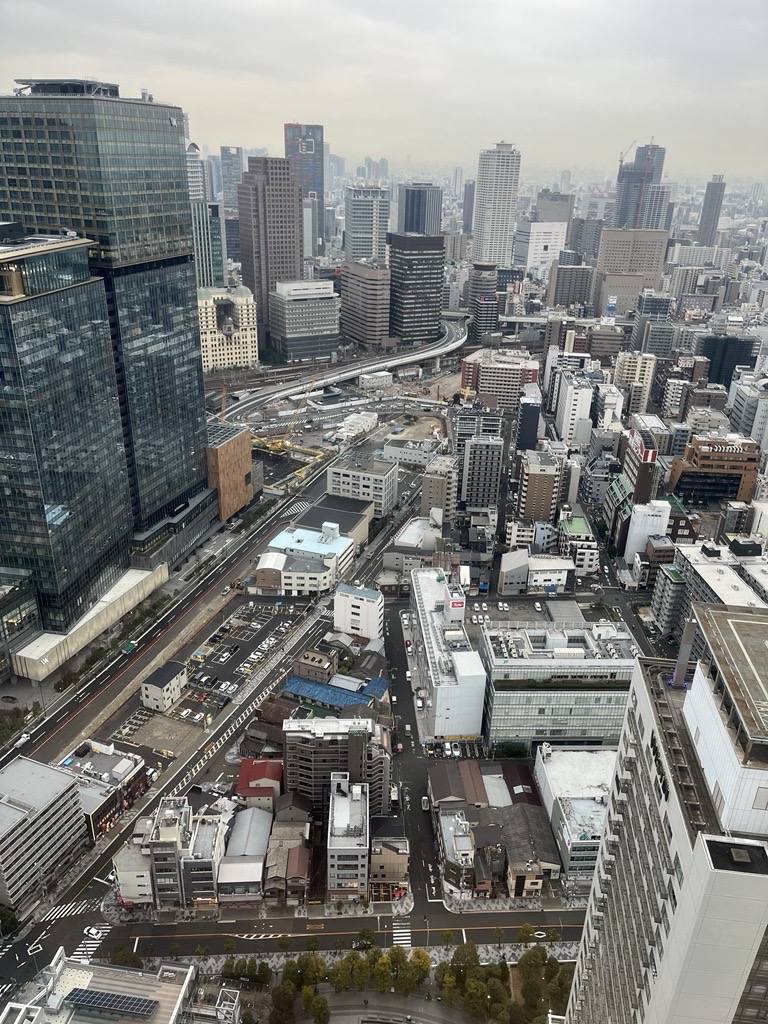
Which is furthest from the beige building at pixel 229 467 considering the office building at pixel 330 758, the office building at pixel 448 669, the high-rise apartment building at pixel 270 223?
the high-rise apartment building at pixel 270 223

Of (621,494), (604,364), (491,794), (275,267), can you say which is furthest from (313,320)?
(491,794)

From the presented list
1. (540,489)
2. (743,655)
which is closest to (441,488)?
(540,489)

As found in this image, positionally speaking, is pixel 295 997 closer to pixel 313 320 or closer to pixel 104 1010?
pixel 104 1010

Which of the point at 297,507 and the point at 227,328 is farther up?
the point at 227,328

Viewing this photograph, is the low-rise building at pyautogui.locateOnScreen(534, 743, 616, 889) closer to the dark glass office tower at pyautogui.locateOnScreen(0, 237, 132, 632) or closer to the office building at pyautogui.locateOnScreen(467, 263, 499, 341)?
the dark glass office tower at pyautogui.locateOnScreen(0, 237, 132, 632)

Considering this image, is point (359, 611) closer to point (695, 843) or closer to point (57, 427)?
point (57, 427)

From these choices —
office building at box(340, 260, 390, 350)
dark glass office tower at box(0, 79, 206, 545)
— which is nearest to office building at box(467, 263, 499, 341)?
office building at box(340, 260, 390, 350)

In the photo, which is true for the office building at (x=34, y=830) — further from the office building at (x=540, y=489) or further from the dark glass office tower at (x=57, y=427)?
the office building at (x=540, y=489)
